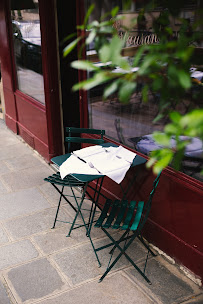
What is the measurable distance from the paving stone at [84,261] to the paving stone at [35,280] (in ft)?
0.41

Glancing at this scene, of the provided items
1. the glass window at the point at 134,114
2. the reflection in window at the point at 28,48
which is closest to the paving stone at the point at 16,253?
the glass window at the point at 134,114

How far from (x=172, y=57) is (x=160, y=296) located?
270cm

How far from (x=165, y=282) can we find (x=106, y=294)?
23.3 inches

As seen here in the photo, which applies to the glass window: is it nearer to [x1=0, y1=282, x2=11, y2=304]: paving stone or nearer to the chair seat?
the chair seat

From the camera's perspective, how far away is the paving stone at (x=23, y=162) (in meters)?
6.19

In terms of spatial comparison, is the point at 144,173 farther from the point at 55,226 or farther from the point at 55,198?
the point at 55,198

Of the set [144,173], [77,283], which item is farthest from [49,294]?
[144,173]

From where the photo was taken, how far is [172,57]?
1.19m

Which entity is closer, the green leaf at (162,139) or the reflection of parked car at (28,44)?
the green leaf at (162,139)

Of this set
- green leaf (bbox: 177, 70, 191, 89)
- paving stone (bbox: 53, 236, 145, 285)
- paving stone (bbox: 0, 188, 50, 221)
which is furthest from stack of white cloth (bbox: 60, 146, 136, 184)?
green leaf (bbox: 177, 70, 191, 89)

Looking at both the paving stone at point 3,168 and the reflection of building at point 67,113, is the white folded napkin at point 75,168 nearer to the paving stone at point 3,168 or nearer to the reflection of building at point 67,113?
the reflection of building at point 67,113

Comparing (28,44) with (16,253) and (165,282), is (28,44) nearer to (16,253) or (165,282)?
(16,253)

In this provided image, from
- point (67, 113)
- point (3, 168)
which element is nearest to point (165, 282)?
point (67, 113)

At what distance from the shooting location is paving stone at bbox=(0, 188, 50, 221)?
15.7 ft
